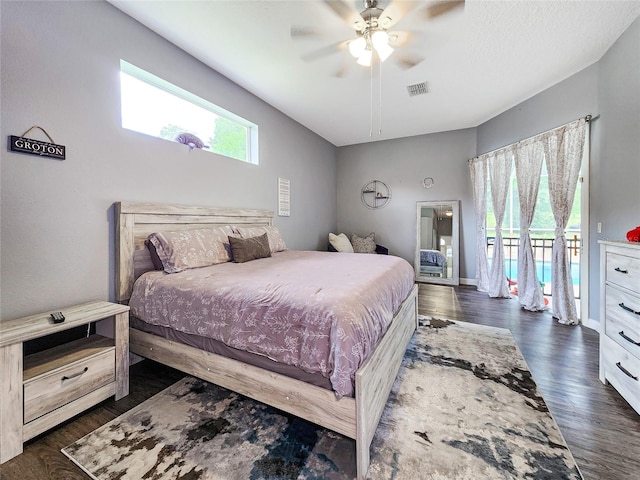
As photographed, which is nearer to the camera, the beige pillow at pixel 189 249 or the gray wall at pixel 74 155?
the gray wall at pixel 74 155

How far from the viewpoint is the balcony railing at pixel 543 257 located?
3.57 m

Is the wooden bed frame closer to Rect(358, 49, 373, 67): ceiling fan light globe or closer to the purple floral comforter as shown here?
the purple floral comforter

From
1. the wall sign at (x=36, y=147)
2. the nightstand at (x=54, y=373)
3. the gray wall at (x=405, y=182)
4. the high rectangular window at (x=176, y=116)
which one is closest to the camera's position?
the nightstand at (x=54, y=373)

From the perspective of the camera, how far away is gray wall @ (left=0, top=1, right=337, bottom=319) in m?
1.63

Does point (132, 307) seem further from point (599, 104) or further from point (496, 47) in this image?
point (599, 104)

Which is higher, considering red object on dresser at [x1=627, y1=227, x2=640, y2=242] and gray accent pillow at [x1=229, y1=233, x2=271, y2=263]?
red object on dresser at [x1=627, y1=227, x2=640, y2=242]

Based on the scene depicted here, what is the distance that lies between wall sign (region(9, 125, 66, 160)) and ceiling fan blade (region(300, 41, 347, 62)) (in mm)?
2174

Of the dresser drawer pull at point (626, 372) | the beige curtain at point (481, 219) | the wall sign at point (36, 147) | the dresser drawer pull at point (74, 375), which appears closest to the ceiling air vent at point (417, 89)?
the beige curtain at point (481, 219)

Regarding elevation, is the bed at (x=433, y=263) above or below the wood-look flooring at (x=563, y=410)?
above

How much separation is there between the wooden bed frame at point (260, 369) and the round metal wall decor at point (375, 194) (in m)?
3.09

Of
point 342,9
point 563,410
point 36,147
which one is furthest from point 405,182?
point 36,147

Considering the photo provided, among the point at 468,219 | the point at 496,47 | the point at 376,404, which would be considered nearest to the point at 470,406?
the point at 376,404

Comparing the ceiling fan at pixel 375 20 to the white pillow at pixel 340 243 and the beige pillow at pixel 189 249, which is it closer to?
the beige pillow at pixel 189 249

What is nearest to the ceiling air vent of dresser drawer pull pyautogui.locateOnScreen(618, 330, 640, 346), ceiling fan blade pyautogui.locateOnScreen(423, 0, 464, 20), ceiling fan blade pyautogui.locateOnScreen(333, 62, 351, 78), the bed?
ceiling fan blade pyautogui.locateOnScreen(333, 62, 351, 78)
